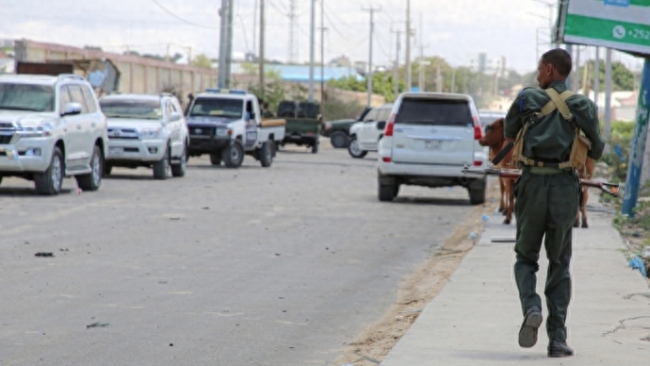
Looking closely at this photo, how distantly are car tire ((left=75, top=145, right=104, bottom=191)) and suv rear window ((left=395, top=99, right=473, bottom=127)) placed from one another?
570 cm

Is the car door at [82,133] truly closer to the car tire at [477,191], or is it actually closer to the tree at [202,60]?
the car tire at [477,191]

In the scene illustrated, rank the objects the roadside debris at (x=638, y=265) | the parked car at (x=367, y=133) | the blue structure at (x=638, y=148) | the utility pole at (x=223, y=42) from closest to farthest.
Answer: the roadside debris at (x=638, y=265) → the blue structure at (x=638, y=148) → the parked car at (x=367, y=133) → the utility pole at (x=223, y=42)

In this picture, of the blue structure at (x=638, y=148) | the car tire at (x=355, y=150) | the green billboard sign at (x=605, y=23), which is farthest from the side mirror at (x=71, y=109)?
the car tire at (x=355, y=150)

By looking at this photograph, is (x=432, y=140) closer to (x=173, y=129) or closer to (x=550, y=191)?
(x=173, y=129)

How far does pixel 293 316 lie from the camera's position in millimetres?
9414

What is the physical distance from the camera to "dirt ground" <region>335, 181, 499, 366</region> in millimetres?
7988

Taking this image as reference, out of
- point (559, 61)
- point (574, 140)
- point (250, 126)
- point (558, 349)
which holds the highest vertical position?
point (559, 61)

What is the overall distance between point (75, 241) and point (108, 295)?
4138 mm

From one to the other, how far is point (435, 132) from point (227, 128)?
1199 centimetres

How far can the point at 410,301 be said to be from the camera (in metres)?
10.5

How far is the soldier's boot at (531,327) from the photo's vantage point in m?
7.12

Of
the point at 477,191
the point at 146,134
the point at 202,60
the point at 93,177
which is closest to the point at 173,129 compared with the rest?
the point at 146,134

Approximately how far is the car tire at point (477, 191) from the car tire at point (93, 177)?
6.91 m

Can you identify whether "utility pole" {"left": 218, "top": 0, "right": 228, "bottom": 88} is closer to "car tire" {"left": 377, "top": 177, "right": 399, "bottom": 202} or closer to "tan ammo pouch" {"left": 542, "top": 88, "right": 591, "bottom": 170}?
"car tire" {"left": 377, "top": 177, "right": 399, "bottom": 202}
